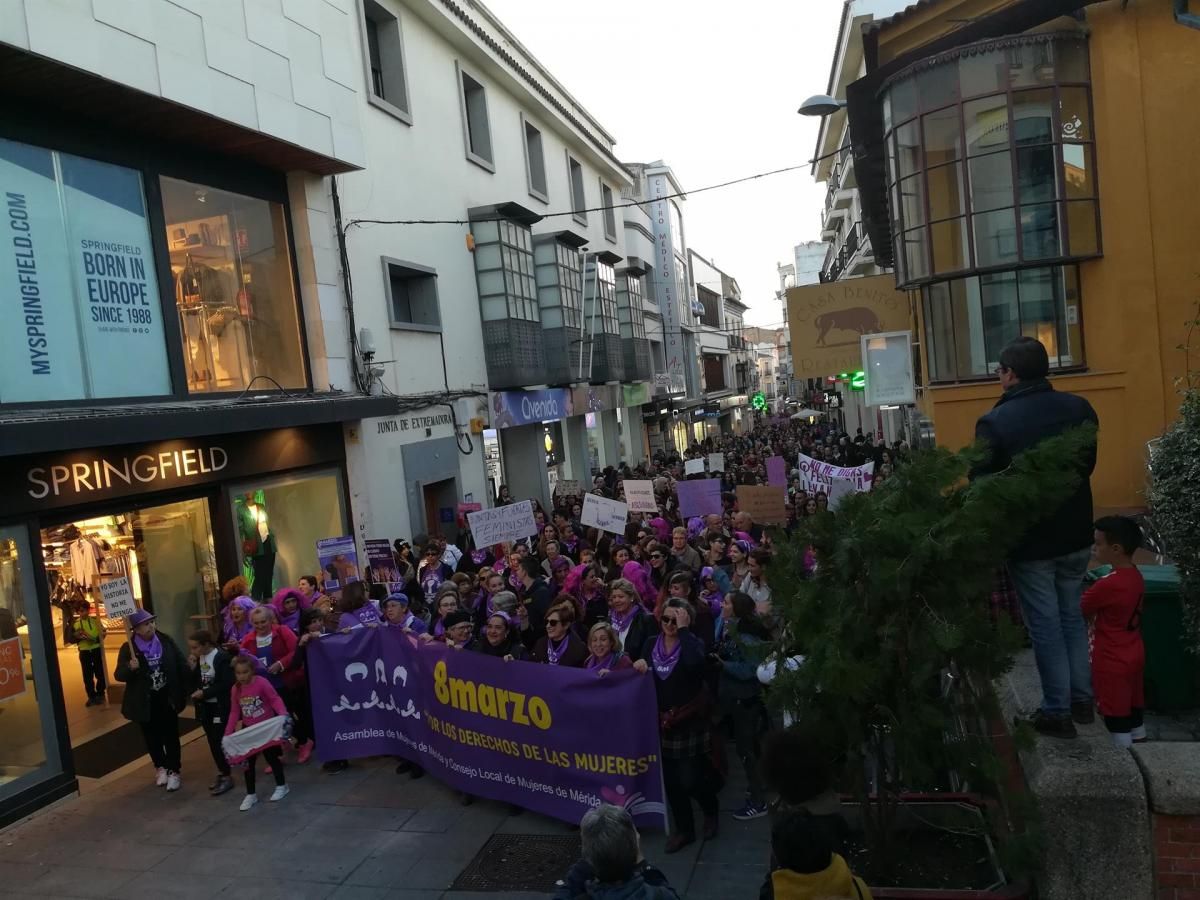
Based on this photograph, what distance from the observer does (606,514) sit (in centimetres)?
1239

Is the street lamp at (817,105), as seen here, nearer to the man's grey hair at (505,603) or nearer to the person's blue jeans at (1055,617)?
the man's grey hair at (505,603)

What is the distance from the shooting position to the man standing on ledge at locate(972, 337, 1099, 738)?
376cm

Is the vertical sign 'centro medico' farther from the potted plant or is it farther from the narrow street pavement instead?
the potted plant

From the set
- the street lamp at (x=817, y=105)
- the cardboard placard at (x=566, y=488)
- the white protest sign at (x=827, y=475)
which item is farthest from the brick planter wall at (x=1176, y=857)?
the cardboard placard at (x=566, y=488)

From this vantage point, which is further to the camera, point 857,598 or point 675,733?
point 675,733

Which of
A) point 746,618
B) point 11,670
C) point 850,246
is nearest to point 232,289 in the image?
point 11,670

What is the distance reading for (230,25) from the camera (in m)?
10.5

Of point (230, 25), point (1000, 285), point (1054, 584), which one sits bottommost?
point (1054, 584)

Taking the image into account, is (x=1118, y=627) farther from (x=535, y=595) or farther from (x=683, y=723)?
(x=535, y=595)

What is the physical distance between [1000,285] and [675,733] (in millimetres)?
11377

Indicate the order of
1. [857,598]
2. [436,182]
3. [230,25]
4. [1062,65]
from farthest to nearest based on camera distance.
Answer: [436,182] < [1062,65] < [230,25] < [857,598]

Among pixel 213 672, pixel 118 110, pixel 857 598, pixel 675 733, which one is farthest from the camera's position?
pixel 118 110

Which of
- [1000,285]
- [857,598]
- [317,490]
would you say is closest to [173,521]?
[317,490]

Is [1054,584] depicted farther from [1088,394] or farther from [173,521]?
[1088,394]
